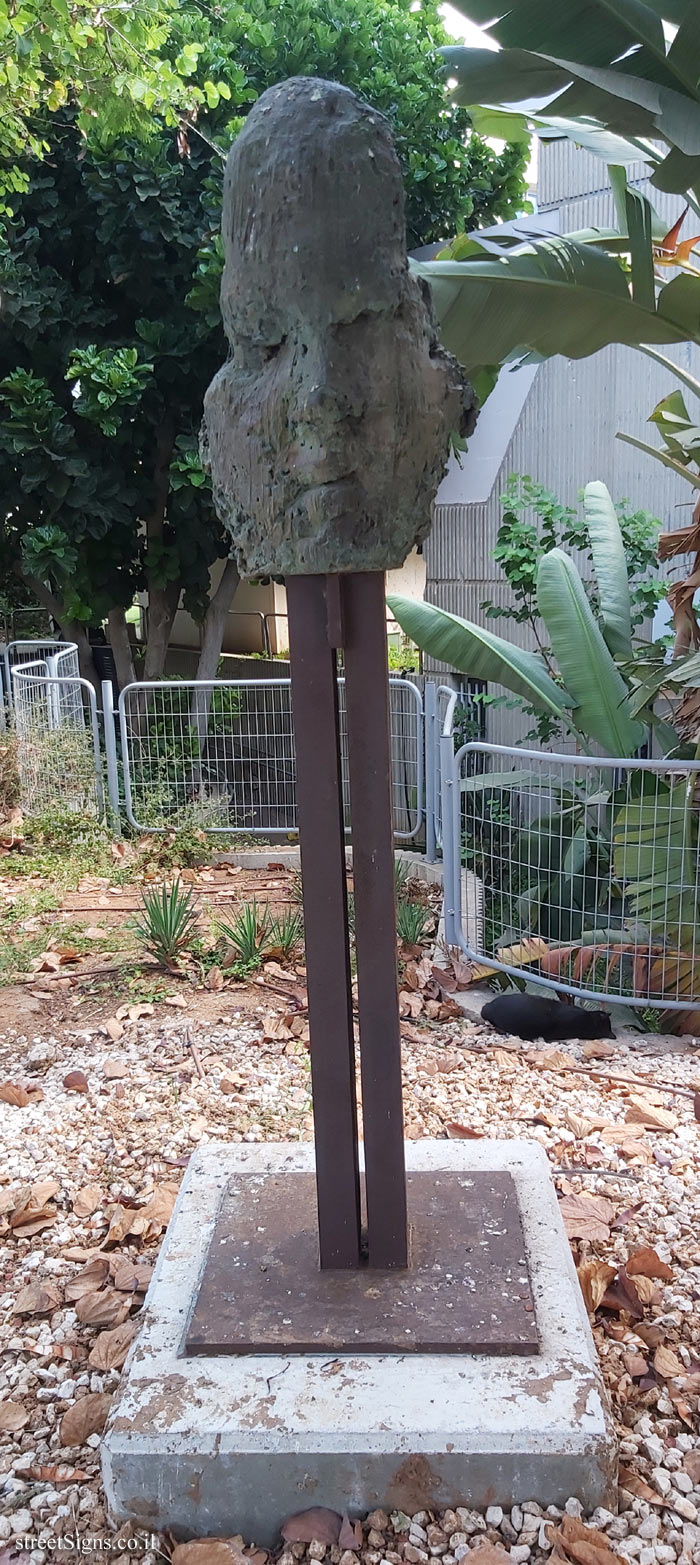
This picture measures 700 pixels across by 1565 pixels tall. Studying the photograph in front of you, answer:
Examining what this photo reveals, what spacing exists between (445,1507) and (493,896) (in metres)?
4.62

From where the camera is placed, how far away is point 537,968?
559cm

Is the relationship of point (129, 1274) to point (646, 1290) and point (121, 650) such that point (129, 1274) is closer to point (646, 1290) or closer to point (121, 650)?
point (646, 1290)

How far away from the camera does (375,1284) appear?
99.6 inches

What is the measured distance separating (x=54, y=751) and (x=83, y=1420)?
6610mm

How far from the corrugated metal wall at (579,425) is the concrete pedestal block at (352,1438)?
6.99m

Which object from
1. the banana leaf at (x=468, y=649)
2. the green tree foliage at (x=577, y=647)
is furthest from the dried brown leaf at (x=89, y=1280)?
the banana leaf at (x=468, y=649)

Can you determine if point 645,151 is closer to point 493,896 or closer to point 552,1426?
point 493,896

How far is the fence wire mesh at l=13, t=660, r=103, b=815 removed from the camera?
8.61 m

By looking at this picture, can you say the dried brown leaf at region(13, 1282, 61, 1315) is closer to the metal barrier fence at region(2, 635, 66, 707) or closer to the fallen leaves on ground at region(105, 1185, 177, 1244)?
the fallen leaves on ground at region(105, 1185, 177, 1244)

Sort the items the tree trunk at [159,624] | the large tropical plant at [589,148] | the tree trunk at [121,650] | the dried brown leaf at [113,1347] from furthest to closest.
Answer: the tree trunk at [121,650]
the tree trunk at [159,624]
the large tropical plant at [589,148]
the dried brown leaf at [113,1347]

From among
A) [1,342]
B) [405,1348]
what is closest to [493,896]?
[405,1348]

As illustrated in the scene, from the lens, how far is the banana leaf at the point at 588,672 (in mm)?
5871

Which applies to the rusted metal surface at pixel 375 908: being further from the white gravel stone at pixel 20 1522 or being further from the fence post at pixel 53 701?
the fence post at pixel 53 701

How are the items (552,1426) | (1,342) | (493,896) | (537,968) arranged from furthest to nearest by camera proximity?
(1,342) → (493,896) → (537,968) → (552,1426)
